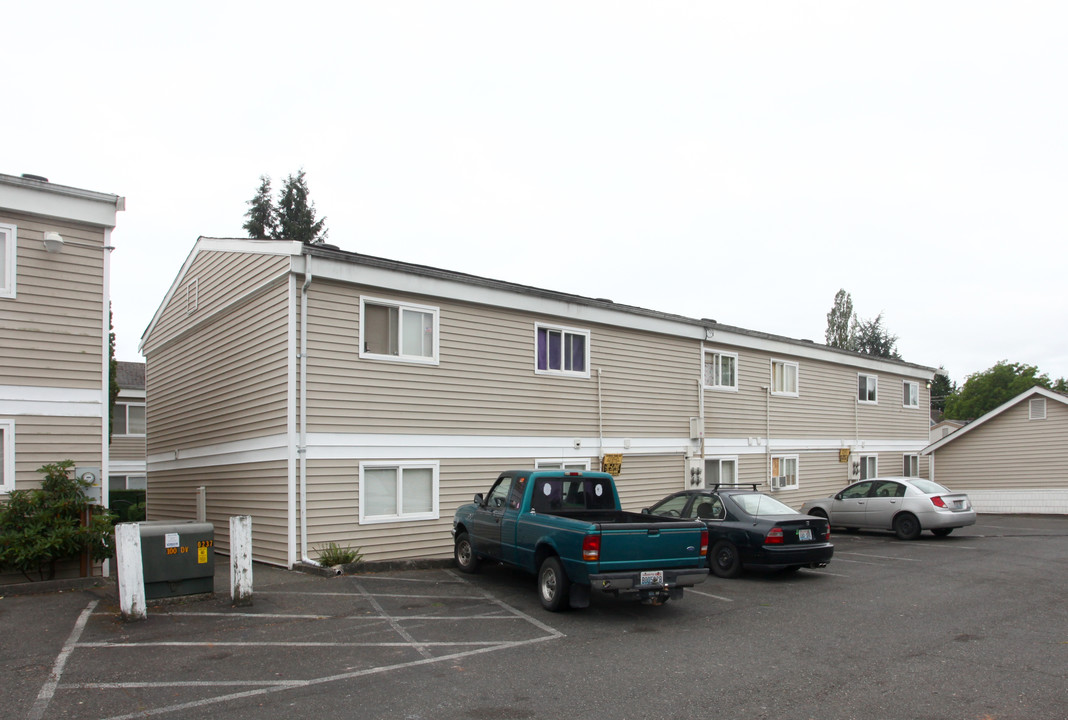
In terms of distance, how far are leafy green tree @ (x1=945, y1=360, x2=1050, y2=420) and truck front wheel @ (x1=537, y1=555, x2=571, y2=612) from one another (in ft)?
254

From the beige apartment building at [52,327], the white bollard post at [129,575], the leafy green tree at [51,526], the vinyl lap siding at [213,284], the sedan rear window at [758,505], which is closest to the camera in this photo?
the white bollard post at [129,575]

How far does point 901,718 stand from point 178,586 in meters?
8.18

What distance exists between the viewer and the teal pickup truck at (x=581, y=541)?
9234 mm

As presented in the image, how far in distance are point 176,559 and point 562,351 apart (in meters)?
9.06

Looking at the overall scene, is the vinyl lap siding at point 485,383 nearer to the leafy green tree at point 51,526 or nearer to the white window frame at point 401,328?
the white window frame at point 401,328

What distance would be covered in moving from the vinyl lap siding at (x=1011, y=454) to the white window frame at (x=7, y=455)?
2877 centimetres

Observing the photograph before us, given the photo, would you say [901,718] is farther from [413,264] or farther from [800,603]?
[413,264]

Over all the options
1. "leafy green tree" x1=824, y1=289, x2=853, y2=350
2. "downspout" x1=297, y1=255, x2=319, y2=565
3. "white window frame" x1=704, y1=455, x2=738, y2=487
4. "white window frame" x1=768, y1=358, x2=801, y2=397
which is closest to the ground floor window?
"white window frame" x1=704, y1=455, x2=738, y2=487

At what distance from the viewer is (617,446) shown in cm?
1792

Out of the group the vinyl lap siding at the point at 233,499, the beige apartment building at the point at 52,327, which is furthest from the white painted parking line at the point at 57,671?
the vinyl lap siding at the point at 233,499

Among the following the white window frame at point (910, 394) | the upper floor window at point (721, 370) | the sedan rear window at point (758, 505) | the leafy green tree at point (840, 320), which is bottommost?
the sedan rear window at point (758, 505)

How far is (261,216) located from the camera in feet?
156

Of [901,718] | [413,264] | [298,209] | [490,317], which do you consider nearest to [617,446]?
[490,317]

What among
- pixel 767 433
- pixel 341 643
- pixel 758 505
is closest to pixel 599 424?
pixel 758 505
